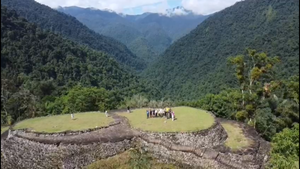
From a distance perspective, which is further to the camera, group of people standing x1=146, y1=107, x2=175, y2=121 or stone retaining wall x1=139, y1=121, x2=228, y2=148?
group of people standing x1=146, y1=107, x2=175, y2=121

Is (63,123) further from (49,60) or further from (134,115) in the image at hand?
(49,60)

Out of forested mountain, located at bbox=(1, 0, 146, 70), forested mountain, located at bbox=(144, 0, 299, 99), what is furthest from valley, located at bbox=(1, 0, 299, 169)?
forested mountain, located at bbox=(1, 0, 146, 70)

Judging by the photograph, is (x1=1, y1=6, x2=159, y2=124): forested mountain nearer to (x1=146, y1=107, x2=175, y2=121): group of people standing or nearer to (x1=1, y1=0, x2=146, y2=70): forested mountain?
(x1=146, y1=107, x2=175, y2=121): group of people standing

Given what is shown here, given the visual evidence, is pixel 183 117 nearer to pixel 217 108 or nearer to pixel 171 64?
pixel 217 108

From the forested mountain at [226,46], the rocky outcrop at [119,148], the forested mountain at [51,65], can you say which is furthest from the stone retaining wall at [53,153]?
the forested mountain at [226,46]

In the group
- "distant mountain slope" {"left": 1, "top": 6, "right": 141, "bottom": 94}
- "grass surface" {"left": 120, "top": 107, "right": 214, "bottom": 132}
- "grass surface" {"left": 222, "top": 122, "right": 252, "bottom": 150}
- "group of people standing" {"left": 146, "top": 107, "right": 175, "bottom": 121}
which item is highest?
"distant mountain slope" {"left": 1, "top": 6, "right": 141, "bottom": 94}
